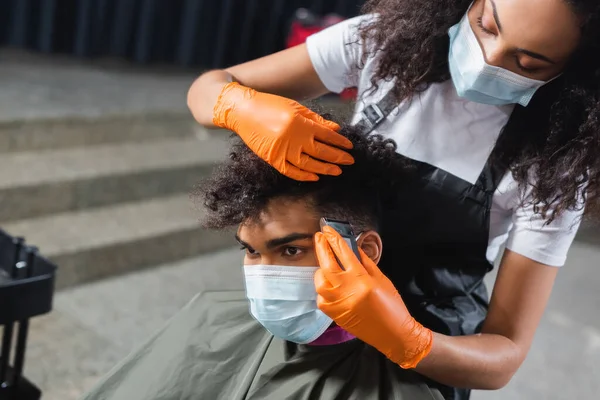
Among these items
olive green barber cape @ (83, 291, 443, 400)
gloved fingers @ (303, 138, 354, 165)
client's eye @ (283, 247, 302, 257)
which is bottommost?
olive green barber cape @ (83, 291, 443, 400)

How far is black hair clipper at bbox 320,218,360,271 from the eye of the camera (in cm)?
94

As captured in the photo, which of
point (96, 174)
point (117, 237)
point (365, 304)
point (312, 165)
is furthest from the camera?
point (96, 174)

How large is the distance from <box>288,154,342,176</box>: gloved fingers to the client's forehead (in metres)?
0.06

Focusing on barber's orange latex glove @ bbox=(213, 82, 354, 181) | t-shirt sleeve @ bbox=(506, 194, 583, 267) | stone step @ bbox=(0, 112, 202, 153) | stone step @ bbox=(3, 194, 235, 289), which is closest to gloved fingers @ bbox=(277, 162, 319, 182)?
barber's orange latex glove @ bbox=(213, 82, 354, 181)

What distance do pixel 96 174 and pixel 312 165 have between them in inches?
67.5

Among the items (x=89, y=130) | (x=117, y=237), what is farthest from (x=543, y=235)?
(x=89, y=130)

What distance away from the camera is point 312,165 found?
0.98 m

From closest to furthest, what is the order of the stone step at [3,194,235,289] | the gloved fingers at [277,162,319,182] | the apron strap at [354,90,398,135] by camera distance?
the gloved fingers at [277,162,319,182]
the apron strap at [354,90,398,135]
the stone step at [3,194,235,289]

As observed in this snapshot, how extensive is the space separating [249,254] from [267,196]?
10cm

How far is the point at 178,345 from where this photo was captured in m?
1.21

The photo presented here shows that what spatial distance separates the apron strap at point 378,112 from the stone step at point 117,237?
43.2 inches

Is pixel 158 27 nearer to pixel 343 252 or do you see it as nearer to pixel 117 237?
pixel 117 237

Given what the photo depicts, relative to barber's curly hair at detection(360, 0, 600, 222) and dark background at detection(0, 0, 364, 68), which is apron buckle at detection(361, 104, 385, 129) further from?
dark background at detection(0, 0, 364, 68)

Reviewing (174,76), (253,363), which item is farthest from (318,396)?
(174,76)
